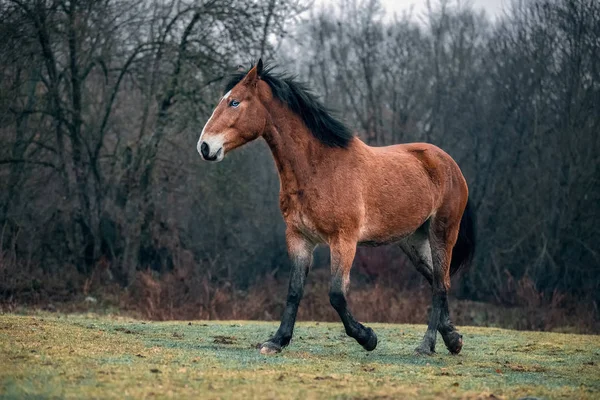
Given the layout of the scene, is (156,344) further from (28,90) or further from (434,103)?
(434,103)

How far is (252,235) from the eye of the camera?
108 feet

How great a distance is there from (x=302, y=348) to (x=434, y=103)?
2576 cm

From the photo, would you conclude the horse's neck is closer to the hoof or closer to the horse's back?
the horse's back

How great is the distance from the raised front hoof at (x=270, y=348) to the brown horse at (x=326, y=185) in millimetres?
12

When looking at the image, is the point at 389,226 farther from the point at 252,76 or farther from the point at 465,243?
the point at 252,76

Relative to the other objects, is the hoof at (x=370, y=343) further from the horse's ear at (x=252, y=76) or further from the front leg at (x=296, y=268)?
the horse's ear at (x=252, y=76)

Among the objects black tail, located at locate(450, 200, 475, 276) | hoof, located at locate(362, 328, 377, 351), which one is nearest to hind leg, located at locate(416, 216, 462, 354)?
black tail, located at locate(450, 200, 475, 276)

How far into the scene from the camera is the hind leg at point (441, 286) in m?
10.4

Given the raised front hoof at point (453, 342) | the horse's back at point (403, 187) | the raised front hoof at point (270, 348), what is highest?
the horse's back at point (403, 187)

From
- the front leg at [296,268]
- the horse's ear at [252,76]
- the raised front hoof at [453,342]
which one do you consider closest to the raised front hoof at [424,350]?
the raised front hoof at [453,342]

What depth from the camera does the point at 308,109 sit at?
33.1ft

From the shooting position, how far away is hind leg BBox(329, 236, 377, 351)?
371 inches

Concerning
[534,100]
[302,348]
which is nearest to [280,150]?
[302,348]

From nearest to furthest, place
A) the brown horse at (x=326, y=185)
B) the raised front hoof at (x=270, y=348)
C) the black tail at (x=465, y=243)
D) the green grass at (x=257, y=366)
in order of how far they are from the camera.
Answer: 1. the green grass at (x=257, y=366)
2. the raised front hoof at (x=270, y=348)
3. the brown horse at (x=326, y=185)
4. the black tail at (x=465, y=243)
